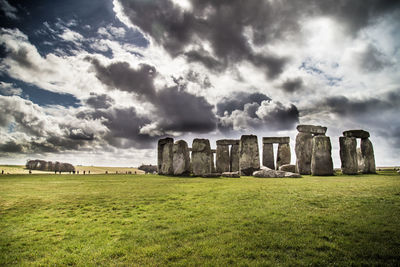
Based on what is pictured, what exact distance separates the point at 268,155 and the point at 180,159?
34.3 ft

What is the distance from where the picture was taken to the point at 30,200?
1144 cm

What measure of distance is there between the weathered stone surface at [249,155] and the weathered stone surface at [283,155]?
13.9 feet

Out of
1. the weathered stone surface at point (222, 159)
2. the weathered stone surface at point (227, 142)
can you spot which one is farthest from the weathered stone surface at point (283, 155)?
the weathered stone surface at point (222, 159)

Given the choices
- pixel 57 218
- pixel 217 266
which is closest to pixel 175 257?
pixel 217 266

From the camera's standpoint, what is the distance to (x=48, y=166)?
60.9 metres

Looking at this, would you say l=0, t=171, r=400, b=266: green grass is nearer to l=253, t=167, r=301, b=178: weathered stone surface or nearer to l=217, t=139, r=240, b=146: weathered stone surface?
l=253, t=167, r=301, b=178: weathered stone surface

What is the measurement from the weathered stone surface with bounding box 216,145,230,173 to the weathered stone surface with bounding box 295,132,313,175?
843 centimetres

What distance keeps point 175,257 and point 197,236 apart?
3.48ft

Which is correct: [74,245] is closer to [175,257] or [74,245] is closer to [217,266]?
[175,257]

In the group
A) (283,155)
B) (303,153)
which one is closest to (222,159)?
(283,155)

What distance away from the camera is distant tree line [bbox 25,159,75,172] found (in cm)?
6081

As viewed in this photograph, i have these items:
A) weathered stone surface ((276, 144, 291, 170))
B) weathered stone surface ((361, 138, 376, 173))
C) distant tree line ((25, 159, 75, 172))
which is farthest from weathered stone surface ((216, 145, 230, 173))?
distant tree line ((25, 159, 75, 172))

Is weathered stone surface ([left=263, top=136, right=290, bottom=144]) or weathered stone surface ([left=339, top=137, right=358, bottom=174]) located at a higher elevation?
weathered stone surface ([left=263, top=136, right=290, bottom=144])

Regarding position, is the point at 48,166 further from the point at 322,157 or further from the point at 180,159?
the point at 322,157
